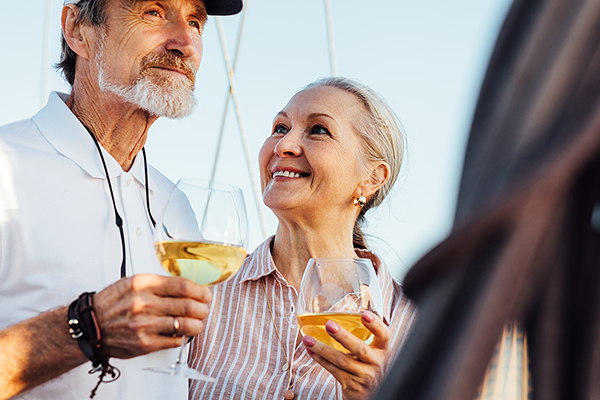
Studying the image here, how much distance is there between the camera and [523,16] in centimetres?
56

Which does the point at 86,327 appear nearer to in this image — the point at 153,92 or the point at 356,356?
the point at 356,356

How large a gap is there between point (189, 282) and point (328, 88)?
6.31 feet

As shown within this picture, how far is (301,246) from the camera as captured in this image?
279cm

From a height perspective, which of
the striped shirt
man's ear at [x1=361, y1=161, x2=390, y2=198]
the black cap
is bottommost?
the striped shirt

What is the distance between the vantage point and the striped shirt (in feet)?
7.32

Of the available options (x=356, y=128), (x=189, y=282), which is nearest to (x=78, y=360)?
(x=189, y=282)

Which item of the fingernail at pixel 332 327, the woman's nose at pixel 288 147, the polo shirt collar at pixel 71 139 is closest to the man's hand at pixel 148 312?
the fingernail at pixel 332 327

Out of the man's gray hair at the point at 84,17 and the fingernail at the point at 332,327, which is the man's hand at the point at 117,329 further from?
the man's gray hair at the point at 84,17

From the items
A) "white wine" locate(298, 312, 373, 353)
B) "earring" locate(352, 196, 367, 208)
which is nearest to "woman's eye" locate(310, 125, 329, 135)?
"earring" locate(352, 196, 367, 208)

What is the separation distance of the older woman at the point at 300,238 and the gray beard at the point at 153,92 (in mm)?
572

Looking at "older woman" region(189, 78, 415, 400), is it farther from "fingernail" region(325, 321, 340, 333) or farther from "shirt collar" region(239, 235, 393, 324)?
"fingernail" region(325, 321, 340, 333)

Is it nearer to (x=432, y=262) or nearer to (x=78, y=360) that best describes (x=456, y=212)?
(x=432, y=262)

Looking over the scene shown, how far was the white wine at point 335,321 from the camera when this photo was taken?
163 centimetres

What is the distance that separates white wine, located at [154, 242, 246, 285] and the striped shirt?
0.97 meters
